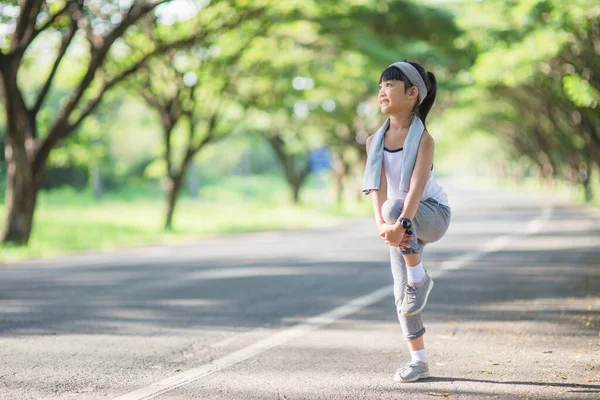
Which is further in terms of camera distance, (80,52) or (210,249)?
(80,52)

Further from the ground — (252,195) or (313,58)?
(313,58)

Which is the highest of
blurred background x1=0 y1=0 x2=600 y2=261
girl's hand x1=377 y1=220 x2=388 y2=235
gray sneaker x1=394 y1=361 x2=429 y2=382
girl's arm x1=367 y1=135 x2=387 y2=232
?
blurred background x1=0 y1=0 x2=600 y2=261

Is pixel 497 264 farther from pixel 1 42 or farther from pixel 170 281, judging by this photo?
pixel 1 42

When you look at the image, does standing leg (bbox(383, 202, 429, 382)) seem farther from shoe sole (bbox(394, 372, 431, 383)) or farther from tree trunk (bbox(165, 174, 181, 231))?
tree trunk (bbox(165, 174, 181, 231))

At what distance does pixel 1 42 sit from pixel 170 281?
1024cm

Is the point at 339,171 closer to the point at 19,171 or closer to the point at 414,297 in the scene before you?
the point at 19,171

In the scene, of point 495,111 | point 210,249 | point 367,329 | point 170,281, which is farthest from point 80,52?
point 495,111

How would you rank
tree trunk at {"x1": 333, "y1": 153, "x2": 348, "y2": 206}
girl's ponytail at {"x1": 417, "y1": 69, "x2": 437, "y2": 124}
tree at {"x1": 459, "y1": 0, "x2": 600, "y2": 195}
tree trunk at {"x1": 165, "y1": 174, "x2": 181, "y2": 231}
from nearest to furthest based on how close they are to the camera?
1. girl's ponytail at {"x1": 417, "y1": 69, "x2": 437, "y2": 124}
2. tree at {"x1": 459, "y1": 0, "x2": 600, "y2": 195}
3. tree trunk at {"x1": 165, "y1": 174, "x2": 181, "y2": 231}
4. tree trunk at {"x1": 333, "y1": 153, "x2": 348, "y2": 206}

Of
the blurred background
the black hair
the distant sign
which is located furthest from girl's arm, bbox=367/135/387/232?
the distant sign

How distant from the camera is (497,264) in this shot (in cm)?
1334

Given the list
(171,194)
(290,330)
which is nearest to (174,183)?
(171,194)

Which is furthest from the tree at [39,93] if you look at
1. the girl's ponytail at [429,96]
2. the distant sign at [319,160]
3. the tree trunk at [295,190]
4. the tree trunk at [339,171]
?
the tree trunk at [339,171]

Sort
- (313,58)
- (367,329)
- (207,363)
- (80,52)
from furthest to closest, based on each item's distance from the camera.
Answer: (313,58), (80,52), (367,329), (207,363)

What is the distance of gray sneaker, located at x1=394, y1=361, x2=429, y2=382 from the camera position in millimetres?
5008
